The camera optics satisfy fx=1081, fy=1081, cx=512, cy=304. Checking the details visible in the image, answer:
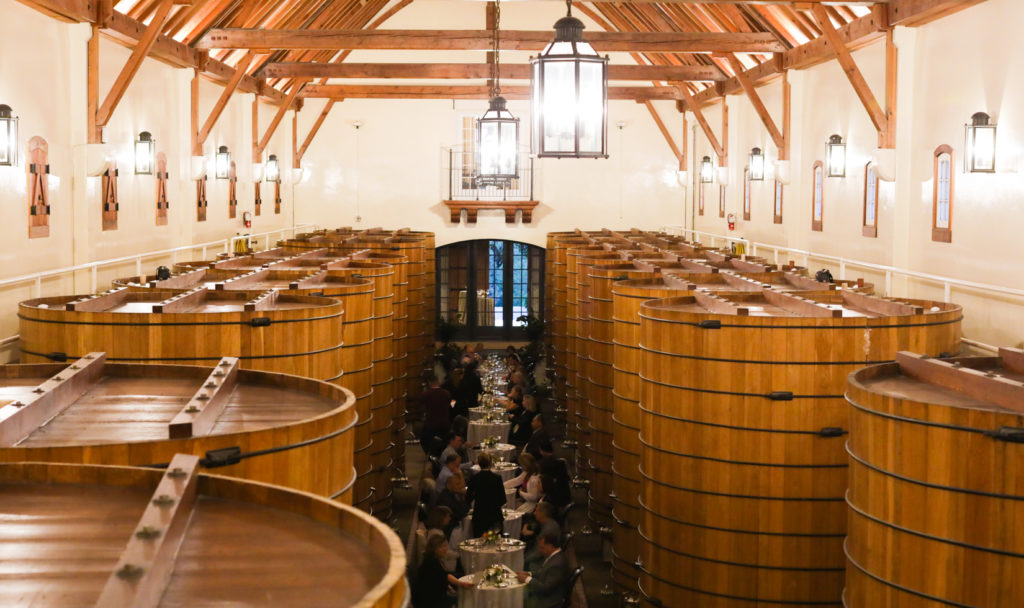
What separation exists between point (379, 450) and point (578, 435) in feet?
10.0

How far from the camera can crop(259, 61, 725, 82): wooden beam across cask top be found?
18.8m

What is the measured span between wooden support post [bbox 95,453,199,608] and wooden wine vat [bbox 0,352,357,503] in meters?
0.55

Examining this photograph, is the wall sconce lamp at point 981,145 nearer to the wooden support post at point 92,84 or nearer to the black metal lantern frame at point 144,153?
the wooden support post at point 92,84

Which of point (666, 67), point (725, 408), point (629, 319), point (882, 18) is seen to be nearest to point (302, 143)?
point (666, 67)

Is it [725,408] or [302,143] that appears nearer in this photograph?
[725,408]

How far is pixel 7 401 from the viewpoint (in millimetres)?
4242

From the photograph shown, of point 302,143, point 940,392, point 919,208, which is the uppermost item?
point 302,143

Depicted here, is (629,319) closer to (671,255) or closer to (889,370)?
(889,370)

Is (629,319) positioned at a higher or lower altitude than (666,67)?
lower

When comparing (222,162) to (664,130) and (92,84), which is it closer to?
(92,84)

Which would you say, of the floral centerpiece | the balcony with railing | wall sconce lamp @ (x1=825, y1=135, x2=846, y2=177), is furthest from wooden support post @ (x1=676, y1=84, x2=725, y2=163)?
the floral centerpiece

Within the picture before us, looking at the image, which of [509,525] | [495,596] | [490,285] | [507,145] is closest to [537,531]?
[509,525]

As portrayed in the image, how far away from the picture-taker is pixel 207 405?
155 inches

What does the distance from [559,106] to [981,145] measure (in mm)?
5654
